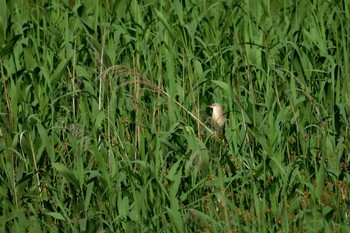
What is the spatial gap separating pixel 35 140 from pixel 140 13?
5.26 ft

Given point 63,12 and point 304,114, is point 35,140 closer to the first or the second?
point 304,114

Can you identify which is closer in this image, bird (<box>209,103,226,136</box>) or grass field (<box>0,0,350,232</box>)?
grass field (<box>0,0,350,232</box>)

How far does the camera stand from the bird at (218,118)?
5.24 meters

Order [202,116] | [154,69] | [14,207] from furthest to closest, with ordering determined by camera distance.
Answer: [154,69] < [202,116] < [14,207]

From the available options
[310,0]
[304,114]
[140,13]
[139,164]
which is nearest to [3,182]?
[139,164]

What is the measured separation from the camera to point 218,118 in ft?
17.1

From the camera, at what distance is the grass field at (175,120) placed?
4.62 metres

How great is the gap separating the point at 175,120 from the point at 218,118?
29 centimetres

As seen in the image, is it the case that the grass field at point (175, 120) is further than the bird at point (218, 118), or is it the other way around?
the bird at point (218, 118)

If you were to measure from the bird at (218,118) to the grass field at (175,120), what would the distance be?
52 millimetres

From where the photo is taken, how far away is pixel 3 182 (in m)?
5.04

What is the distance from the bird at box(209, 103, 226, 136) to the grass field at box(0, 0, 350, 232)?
0.05 m

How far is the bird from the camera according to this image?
524 cm

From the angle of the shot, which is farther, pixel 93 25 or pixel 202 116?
pixel 93 25
